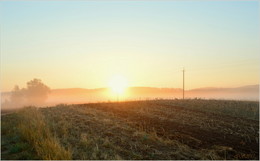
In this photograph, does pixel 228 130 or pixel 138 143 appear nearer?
pixel 138 143

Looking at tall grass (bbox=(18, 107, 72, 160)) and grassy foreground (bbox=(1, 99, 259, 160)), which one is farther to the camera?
grassy foreground (bbox=(1, 99, 259, 160))

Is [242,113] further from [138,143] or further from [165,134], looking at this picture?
[138,143]

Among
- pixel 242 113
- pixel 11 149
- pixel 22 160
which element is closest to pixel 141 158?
pixel 22 160

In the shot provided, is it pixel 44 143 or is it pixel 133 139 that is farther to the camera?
pixel 133 139

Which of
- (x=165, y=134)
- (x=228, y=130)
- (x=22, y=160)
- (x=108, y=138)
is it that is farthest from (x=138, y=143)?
(x=228, y=130)

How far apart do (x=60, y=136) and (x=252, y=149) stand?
10.7 m

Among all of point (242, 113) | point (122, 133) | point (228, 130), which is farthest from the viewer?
point (242, 113)

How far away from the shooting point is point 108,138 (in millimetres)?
18969

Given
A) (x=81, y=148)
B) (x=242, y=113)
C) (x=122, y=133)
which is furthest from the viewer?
(x=242, y=113)

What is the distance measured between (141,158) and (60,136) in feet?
21.1

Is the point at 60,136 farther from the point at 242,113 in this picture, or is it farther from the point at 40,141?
the point at 242,113

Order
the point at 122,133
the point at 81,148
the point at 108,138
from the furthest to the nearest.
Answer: the point at 122,133, the point at 108,138, the point at 81,148

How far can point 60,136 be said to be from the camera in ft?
65.2

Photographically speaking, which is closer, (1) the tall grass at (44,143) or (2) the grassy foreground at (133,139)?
(1) the tall grass at (44,143)
